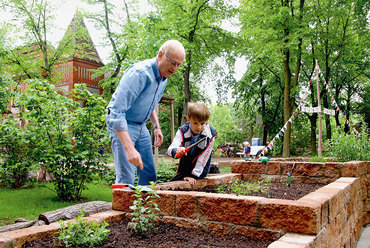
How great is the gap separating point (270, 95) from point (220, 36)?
10.4 meters

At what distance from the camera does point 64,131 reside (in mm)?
4980

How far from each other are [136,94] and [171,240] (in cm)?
127

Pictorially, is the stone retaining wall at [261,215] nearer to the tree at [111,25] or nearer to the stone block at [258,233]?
the stone block at [258,233]

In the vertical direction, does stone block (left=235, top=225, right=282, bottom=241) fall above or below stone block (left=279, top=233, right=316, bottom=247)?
below

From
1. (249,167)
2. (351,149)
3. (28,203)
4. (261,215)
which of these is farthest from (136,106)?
(351,149)

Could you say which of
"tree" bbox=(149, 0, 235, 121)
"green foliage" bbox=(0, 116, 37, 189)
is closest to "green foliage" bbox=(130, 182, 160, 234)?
"green foliage" bbox=(0, 116, 37, 189)

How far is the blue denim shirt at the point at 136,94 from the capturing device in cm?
248

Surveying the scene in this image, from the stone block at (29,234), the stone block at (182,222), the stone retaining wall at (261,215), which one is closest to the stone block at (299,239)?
the stone retaining wall at (261,215)

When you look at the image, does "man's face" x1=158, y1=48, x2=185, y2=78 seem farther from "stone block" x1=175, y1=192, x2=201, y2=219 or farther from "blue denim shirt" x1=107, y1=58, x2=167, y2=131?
"stone block" x1=175, y1=192, x2=201, y2=219

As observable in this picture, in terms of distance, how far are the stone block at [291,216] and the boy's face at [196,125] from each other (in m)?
1.62

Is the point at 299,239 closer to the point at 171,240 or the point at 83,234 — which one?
the point at 171,240

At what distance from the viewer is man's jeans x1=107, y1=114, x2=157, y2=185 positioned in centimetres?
282

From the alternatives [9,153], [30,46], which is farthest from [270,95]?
[9,153]

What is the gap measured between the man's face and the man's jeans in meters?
0.62
